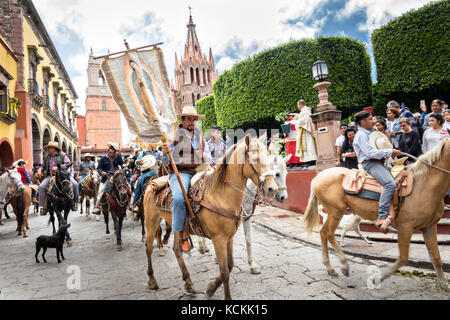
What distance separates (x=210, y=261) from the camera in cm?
465

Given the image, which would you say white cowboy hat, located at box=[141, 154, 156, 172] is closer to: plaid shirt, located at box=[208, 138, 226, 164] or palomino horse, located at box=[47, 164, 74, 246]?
plaid shirt, located at box=[208, 138, 226, 164]

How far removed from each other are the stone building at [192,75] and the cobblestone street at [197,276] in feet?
156

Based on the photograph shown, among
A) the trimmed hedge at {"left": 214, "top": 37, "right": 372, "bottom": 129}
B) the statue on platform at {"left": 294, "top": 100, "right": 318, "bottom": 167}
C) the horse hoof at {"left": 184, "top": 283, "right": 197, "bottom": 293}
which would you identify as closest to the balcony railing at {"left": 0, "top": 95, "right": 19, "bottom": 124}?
the trimmed hedge at {"left": 214, "top": 37, "right": 372, "bottom": 129}

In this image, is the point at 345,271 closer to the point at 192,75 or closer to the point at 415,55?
the point at 415,55

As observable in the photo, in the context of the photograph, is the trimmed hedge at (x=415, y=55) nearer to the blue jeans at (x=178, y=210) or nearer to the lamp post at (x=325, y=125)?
the lamp post at (x=325, y=125)

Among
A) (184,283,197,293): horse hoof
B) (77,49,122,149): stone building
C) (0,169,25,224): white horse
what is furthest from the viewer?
(77,49,122,149): stone building

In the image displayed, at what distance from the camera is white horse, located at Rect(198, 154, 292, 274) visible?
2.99 metres

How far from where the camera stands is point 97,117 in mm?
63875

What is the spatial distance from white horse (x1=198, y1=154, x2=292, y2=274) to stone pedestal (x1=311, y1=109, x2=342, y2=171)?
365 centimetres

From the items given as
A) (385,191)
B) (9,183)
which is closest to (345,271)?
(385,191)

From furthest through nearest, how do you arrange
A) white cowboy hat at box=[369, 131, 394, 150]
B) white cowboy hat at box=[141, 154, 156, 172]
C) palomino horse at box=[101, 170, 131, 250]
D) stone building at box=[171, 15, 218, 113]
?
1. stone building at box=[171, 15, 218, 113]
2. white cowboy hat at box=[141, 154, 156, 172]
3. palomino horse at box=[101, 170, 131, 250]
4. white cowboy hat at box=[369, 131, 394, 150]

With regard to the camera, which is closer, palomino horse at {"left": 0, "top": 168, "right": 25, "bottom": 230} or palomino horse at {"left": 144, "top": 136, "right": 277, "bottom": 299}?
palomino horse at {"left": 144, "top": 136, "right": 277, "bottom": 299}

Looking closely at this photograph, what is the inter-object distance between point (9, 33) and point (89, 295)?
62.0 feet

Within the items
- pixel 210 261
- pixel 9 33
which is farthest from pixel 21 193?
pixel 9 33
